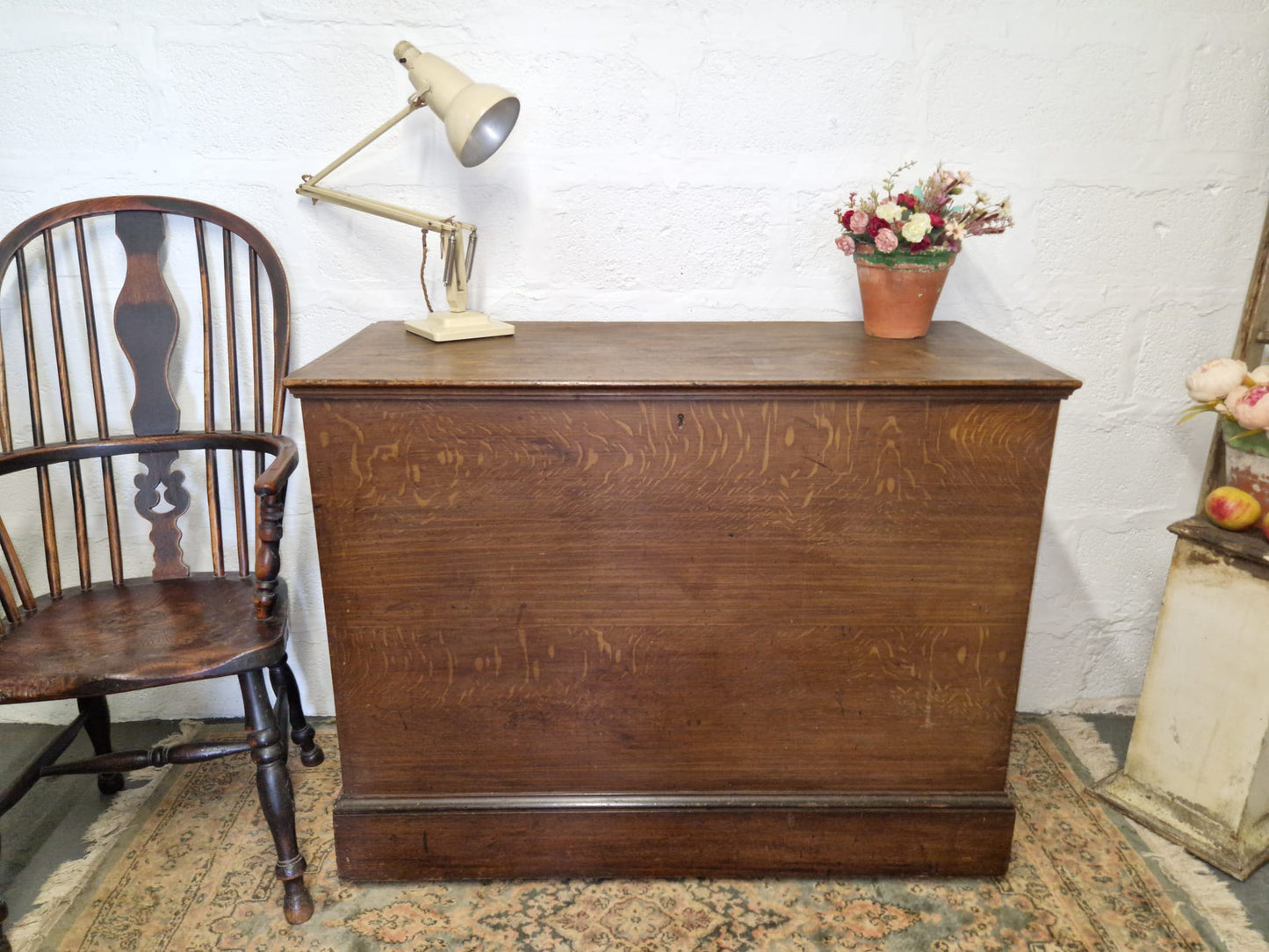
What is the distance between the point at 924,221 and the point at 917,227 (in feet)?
A: 0.05

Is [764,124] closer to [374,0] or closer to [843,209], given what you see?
[843,209]

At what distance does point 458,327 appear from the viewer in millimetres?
1581

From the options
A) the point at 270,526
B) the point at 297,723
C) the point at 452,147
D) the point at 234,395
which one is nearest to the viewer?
the point at 270,526

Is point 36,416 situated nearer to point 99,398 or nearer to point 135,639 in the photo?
point 99,398

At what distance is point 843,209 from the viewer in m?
1.74

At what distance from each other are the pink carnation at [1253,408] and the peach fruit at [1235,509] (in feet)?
0.42

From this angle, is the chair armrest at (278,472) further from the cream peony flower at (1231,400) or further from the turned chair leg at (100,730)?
the cream peony flower at (1231,400)

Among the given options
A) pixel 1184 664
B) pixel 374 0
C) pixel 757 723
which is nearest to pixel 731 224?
pixel 374 0

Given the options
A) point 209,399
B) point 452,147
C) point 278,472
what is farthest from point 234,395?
point 452,147

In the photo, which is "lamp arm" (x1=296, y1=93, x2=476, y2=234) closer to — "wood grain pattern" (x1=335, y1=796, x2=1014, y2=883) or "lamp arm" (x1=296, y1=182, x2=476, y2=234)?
"lamp arm" (x1=296, y1=182, x2=476, y2=234)

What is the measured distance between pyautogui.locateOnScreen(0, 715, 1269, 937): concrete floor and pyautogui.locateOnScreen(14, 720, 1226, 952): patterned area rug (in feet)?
0.30

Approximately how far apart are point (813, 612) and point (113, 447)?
128cm

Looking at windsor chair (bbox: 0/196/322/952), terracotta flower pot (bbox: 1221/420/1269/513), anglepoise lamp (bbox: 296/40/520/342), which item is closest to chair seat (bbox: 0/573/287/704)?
windsor chair (bbox: 0/196/322/952)

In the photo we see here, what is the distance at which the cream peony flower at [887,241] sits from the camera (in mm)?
1529
